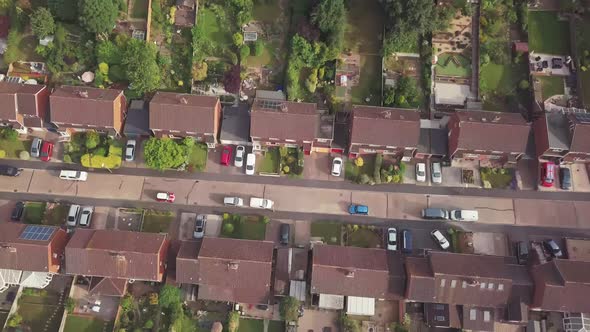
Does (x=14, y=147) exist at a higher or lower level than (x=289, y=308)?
higher

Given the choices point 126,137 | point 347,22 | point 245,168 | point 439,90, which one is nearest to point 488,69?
point 439,90

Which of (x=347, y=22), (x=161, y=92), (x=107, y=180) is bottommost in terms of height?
(x=107, y=180)

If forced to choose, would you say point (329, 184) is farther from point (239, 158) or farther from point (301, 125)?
point (239, 158)

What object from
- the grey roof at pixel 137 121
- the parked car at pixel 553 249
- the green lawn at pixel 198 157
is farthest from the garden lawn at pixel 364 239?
the grey roof at pixel 137 121

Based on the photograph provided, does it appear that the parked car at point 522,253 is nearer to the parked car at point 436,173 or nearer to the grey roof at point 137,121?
the parked car at point 436,173

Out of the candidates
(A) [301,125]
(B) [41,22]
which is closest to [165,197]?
(A) [301,125]

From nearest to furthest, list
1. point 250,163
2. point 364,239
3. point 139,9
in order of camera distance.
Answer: point 364,239 → point 250,163 → point 139,9

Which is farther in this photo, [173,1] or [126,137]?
[173,1]

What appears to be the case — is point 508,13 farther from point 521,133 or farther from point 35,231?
point 35,231
